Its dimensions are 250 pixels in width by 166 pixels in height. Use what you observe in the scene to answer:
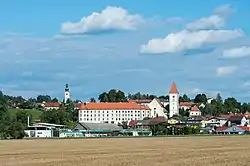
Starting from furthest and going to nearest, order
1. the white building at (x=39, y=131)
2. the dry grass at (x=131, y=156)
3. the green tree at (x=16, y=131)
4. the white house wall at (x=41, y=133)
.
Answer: the white building at (x=39, y=131), the white house wall at (x=41, y=133), the green tree at (x=16, y=131), the dry grass at (x=131, y=156)

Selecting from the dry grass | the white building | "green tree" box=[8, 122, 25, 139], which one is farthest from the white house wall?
the dry grass

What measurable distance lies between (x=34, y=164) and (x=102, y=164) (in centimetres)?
488

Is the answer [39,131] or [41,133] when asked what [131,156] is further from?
[39,131]

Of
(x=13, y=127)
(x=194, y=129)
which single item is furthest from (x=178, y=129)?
(x=13, y=127)

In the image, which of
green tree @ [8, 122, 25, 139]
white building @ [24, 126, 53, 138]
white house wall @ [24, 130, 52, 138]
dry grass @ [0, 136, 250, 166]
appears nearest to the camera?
dry grass @ [0, 136, 250, 166]

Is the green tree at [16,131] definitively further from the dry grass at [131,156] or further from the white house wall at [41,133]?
the dry grass at [131,156]

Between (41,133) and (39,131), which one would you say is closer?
(41,133)

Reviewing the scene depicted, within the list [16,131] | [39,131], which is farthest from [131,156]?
[39,131]

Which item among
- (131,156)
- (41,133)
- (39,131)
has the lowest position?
(131,156)

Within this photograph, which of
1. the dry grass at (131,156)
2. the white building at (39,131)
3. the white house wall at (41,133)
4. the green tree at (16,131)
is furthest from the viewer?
the white building at (39,131)

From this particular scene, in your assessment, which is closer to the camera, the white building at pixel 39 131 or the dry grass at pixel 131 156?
the dry grass at pixel 131 156

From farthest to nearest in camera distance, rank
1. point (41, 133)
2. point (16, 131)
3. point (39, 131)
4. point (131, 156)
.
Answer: point (39, 131) → point (41, 133) → point (16, 131) → point (131, 156)

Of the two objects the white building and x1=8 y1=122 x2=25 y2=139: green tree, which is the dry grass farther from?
the white building

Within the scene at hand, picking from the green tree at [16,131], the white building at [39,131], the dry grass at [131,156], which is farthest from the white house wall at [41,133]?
the dry grass at [131,156]
